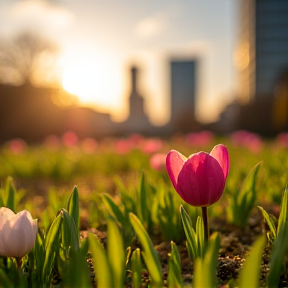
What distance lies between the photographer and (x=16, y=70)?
20094 millimetres

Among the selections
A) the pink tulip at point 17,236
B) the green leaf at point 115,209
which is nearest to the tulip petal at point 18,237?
the pink tulip at point 17,236

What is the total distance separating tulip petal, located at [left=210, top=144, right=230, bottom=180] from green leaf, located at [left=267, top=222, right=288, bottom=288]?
18 cm

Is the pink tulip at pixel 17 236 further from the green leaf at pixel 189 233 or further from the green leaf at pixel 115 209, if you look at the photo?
the green leaf at pixel 115 209

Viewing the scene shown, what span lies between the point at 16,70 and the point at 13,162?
16.8 meters

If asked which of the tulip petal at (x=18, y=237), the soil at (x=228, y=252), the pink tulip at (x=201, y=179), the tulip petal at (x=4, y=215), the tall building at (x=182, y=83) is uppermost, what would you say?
the tall building at (x=182, y=83)

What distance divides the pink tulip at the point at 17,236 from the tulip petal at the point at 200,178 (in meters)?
0.35

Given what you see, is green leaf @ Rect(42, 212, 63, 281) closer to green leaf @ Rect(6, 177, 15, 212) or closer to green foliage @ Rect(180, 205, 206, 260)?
green foliage @ Rect(180, 205, 206, 260)

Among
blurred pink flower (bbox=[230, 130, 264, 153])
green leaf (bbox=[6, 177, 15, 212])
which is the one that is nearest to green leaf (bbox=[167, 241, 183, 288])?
green leaf (bbox=[6, 177, 15, 212])

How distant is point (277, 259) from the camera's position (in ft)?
2.62

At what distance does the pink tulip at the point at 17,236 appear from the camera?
0.87m

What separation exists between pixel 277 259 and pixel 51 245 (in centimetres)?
52

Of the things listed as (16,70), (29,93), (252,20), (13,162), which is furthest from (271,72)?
(13,162)

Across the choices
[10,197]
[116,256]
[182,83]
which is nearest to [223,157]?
[116,256]

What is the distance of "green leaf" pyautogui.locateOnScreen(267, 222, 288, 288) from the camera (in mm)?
772
